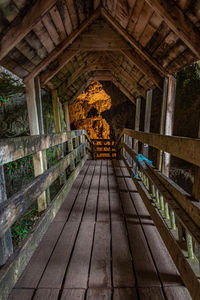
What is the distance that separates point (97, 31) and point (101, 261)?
4.64 meters

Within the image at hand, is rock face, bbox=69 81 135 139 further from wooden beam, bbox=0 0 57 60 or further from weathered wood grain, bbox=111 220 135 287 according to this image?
weathered wood grain, bbox=111 220 135 287

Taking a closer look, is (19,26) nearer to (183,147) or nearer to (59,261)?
(183,147)

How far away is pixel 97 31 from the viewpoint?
4.15m

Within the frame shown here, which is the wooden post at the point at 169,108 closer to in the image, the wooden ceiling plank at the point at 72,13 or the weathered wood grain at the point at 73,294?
the wooden ceiling plank at the point at 72,13

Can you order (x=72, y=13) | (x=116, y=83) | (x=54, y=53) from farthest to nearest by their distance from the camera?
(x=116, y=83), (x=54, y=53), (x=72, y=13)

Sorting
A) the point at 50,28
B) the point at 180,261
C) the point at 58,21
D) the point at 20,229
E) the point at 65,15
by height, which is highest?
the point at 65,15

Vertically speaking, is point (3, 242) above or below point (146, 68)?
below

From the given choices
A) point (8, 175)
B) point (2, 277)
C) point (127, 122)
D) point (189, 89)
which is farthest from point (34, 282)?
point (127, 122)

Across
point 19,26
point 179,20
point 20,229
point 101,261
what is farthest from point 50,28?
point 20,229

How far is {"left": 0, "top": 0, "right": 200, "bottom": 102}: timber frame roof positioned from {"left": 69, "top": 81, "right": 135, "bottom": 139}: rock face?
390 inches

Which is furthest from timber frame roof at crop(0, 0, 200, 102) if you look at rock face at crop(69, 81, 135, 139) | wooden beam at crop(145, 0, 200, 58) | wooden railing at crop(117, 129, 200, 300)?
rock face at crop(69, 81, 135, 139)

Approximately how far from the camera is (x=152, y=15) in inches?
111

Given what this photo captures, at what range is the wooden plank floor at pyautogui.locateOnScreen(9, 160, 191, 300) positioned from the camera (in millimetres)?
1314

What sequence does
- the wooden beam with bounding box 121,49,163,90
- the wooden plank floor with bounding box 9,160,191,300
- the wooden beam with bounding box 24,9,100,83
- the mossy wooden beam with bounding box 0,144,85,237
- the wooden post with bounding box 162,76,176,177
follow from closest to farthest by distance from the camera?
the mossy wooden beam with bounding box 0,144,85,237
the wooden plank floor with bounding box 9,160,191,300
the wooden beam with bounding box 24,9,100,83
the wooden post with bounding box 162,76,176,177
the wooden beam with bounding box 121,49,163,90
